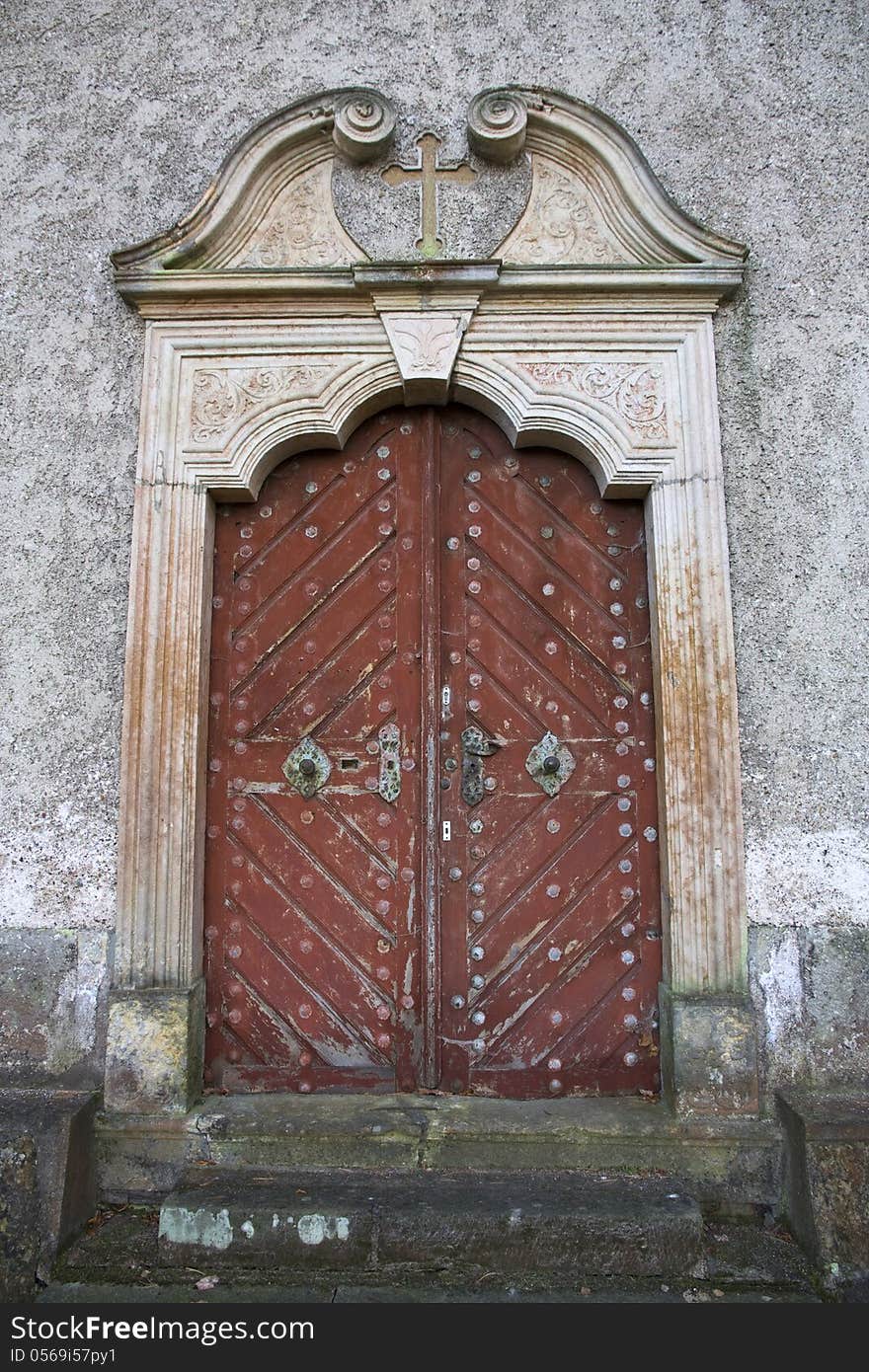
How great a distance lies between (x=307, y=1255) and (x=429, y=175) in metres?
3.42

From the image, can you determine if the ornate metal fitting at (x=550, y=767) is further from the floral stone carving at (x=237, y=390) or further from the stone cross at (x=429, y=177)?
A: the stone cross at (x=429, y=177)

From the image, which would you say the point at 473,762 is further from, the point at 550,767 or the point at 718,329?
the point at 718,329

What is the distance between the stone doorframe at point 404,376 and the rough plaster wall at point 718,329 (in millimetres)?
119

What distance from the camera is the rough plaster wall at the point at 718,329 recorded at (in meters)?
2.88

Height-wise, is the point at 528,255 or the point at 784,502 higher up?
the point at 528,255

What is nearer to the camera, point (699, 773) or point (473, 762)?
point (699, 773)

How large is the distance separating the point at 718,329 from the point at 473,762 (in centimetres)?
172

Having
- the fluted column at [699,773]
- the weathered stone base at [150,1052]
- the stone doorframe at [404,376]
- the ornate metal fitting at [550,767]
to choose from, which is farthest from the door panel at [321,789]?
the fluted column at [699,773]

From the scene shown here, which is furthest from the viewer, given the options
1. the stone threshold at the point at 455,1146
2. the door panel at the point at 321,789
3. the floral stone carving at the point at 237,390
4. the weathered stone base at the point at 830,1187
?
the floral stone carving at the point at 237,390

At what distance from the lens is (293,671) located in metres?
3.14

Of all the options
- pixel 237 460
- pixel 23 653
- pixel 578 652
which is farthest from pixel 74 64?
pixel 578 652

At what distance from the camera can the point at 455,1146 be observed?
8.77ft

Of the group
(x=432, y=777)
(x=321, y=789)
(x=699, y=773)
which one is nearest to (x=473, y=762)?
(x=432, y=777)

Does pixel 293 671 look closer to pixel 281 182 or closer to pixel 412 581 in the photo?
pixel 412 581
